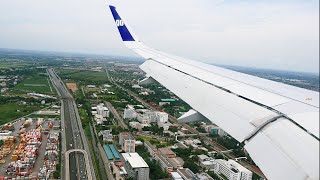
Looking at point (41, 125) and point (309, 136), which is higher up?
point (309, 136)

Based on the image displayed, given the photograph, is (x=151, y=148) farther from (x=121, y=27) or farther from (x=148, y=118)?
(x=121, y=27)

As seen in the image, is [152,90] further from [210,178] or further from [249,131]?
[249,131]

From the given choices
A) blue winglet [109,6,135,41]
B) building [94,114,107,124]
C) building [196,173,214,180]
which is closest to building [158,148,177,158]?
building [196,173,214,180]

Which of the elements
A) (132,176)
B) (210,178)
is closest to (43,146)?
(132,176)

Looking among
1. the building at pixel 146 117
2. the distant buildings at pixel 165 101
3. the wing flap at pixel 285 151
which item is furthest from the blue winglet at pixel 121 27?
the distant buildings at pixel 165 101

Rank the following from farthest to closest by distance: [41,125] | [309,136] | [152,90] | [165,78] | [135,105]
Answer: [152,90], [135,105], [41,125], [165,78], [309,136]

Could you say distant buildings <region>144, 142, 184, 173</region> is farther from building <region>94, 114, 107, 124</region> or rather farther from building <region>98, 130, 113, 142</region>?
building <region>94, 114, 107, 124</region>
